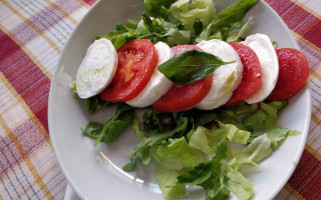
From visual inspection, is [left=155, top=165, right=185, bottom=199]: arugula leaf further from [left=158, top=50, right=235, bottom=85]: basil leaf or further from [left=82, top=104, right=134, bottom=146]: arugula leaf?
[left=158, top=50, right=235, bottom=85]: basil leaf

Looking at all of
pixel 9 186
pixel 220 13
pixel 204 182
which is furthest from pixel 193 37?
pixel 9 186

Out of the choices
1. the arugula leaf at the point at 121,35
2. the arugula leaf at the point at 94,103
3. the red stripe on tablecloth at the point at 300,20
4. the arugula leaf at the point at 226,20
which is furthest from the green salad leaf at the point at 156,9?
the red stripe on tablecloth at the point at 300,20

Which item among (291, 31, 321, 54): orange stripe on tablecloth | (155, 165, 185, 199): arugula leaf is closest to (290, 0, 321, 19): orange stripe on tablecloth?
(291, 31, 321, 54): orange stripe on tablecloth

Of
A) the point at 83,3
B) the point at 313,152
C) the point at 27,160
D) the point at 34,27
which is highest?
the point at 83,3

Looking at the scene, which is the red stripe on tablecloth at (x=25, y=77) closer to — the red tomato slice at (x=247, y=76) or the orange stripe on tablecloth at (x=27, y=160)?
the orange stripe on tablecloth at (x=27, y=160)

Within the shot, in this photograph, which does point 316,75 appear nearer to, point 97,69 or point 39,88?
point 97,69

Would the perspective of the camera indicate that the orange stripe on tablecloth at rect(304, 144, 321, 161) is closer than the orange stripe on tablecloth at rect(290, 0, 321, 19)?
Yes

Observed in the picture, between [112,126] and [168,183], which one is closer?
[168,183]

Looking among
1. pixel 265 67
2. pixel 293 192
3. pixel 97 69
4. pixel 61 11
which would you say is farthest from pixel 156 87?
pixel 61 11
